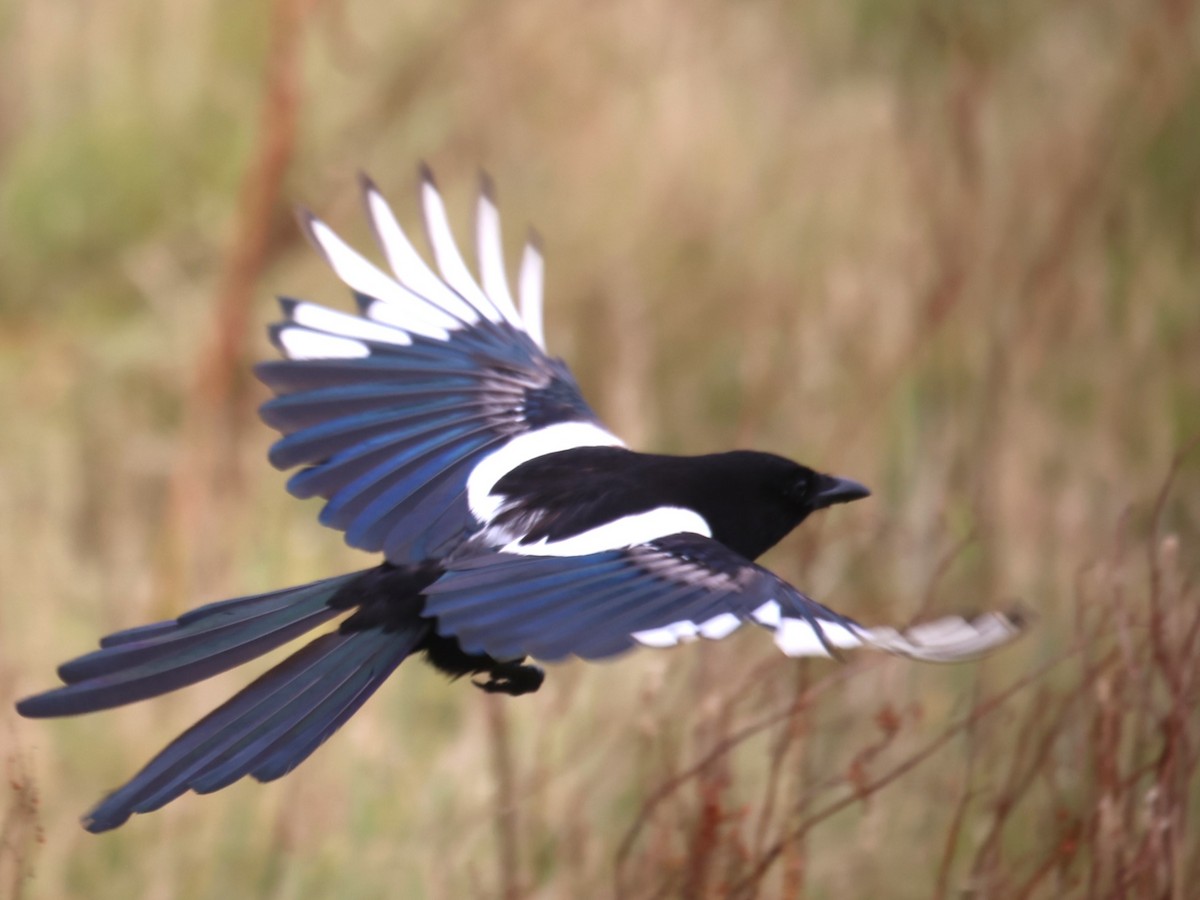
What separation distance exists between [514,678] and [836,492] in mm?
403

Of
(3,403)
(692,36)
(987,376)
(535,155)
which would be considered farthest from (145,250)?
(987,376)

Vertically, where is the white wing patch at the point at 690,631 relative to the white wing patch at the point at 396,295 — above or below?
below

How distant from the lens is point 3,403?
133 inches

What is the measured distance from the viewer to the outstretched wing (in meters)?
1.40

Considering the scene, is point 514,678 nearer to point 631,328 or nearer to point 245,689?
point 245,689

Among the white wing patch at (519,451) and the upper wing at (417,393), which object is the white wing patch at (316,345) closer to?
the upper wing at (417,393)

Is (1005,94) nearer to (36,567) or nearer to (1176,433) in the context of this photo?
(1176,433)

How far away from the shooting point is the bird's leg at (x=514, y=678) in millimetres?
1853

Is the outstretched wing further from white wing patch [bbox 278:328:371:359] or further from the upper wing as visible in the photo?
white wing patch [bbox 278:328:371:359]

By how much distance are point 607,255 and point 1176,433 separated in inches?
45.8

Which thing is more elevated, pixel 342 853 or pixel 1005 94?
pixel 1005 94

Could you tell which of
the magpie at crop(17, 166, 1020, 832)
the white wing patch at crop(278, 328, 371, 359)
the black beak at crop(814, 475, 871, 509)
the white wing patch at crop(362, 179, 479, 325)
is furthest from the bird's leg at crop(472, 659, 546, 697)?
the white wing patch at crop(362, 179, 479, 325)

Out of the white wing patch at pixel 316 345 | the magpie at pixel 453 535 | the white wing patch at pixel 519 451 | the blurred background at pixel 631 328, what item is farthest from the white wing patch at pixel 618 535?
the white wing patch at pixel 316 345

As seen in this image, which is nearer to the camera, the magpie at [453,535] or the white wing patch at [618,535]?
the magpie at [453,535]
